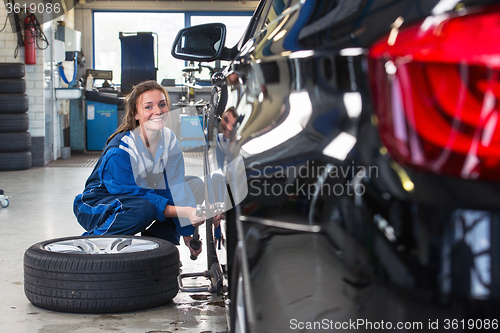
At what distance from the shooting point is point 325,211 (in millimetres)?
618

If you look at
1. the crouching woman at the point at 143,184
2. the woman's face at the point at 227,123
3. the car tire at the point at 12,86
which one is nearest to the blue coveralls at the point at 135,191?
the crouching woman at the point at 143,184

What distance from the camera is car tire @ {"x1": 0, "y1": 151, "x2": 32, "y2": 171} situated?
6664mm

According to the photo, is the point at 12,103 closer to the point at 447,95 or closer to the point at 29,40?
the point at 29,40

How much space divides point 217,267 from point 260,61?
1021 millimetres

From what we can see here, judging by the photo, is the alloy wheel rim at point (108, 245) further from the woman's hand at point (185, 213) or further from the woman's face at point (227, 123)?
the woman's face at point (227, 123)

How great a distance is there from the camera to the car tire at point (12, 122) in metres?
6.75

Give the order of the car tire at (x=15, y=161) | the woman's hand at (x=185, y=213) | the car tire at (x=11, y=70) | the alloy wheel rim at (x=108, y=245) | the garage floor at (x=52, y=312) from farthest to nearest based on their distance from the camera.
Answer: the car tire at (x=11, y=70) < the car tire at (x=15, y=161) < the woman's hand at (x=185, y=213) < the alloy wheel rim at (x=108, y=245) < the garage floor at (x=52, y=312)

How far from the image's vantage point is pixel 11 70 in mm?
6781

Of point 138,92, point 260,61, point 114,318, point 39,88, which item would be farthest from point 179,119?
point 260,61

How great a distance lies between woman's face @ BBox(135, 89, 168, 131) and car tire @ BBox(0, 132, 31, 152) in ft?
16.2

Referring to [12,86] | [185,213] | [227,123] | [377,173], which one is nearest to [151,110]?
[185,213]

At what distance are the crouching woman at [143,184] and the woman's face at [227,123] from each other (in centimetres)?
109

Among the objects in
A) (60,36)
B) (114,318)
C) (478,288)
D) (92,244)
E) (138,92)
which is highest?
(60,36)

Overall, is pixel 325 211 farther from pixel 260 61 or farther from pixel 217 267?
pixel 217 267
